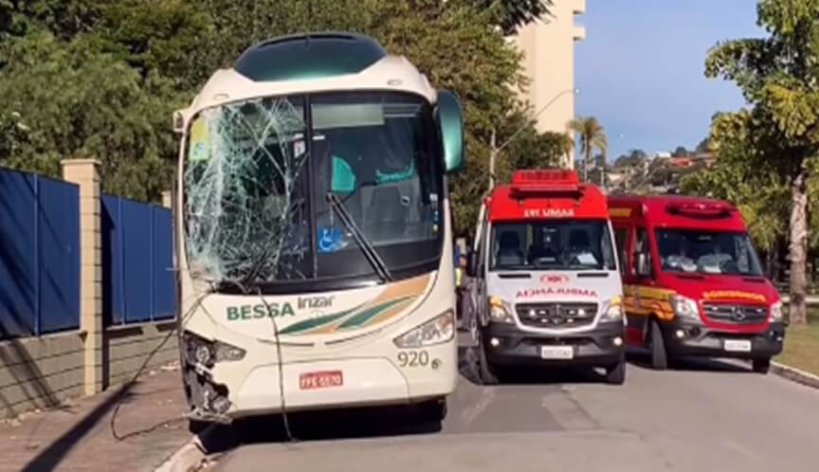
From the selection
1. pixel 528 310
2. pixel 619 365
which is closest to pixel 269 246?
pixel 528 310

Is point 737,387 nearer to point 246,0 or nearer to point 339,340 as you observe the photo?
point 339,340

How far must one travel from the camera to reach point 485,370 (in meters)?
17.8

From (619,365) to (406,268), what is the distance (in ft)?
21.5

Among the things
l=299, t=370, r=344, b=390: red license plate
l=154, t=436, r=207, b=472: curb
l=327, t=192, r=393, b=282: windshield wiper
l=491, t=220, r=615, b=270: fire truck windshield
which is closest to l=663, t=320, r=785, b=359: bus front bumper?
l=491, t=220, r=615, b=270: fire truck windshield

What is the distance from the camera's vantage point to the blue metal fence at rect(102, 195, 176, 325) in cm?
1722

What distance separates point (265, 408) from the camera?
1162 cm

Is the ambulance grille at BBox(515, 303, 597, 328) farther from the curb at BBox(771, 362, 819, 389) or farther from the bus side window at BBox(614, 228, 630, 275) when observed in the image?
the bus side window at BBox(614, 228, 630, 275)

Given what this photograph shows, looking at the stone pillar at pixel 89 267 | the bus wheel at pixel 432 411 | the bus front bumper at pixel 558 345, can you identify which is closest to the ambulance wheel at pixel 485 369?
the bus front bumper at pixel 558 345

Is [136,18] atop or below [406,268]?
atop

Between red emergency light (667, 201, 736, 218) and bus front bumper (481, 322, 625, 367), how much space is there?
4.56 metres

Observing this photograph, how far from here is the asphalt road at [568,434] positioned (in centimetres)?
1121

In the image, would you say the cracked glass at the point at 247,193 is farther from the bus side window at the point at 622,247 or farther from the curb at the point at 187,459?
the bus side window at the point at 622,247

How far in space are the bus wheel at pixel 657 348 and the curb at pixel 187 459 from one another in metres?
9.66

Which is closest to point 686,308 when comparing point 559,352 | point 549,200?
point 549,200
